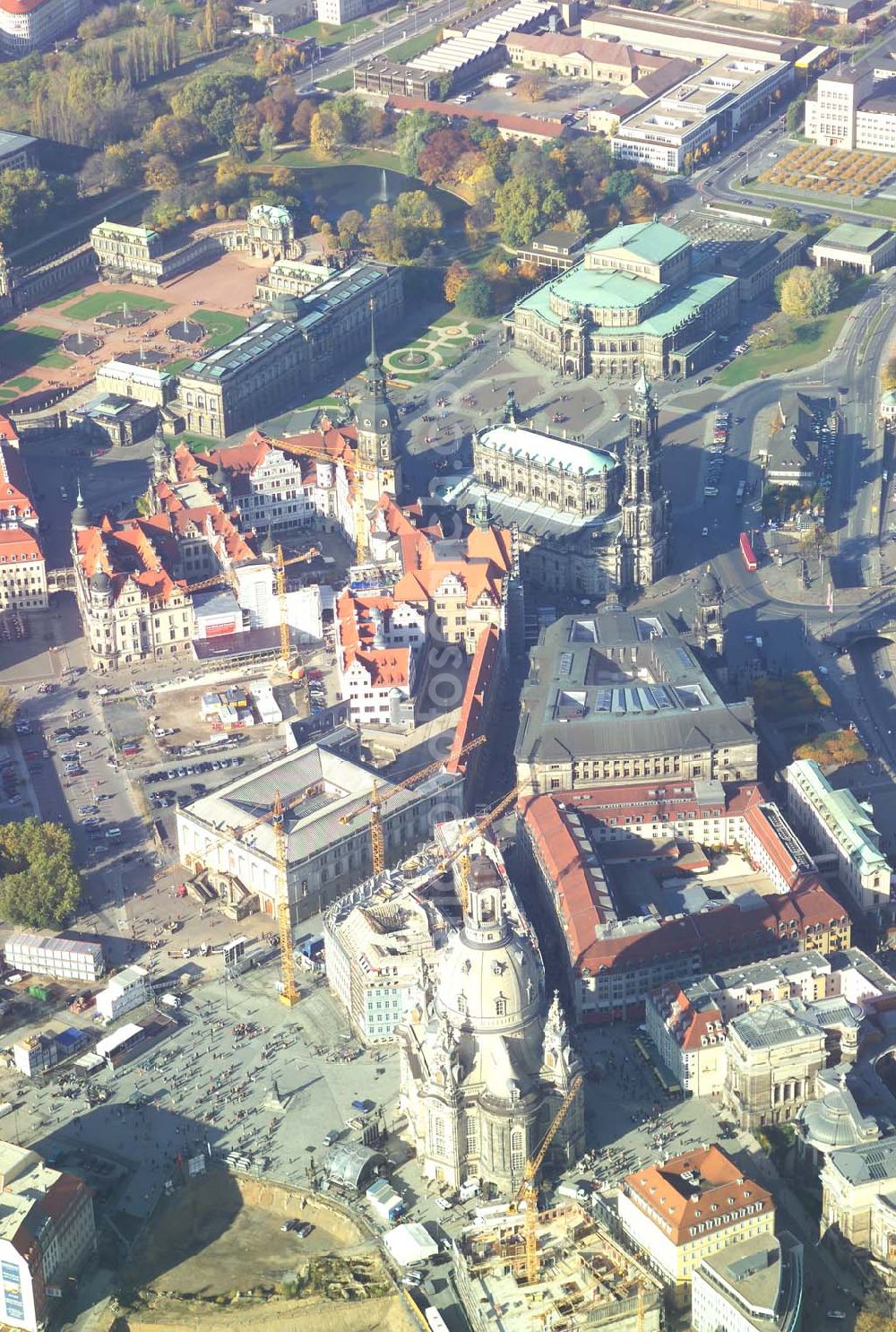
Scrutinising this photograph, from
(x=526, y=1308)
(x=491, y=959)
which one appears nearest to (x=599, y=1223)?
(x=526, y=1308)

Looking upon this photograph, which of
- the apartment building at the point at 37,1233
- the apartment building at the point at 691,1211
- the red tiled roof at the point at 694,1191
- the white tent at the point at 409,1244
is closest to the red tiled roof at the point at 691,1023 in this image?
the red tiled roof at the point at 694,1191

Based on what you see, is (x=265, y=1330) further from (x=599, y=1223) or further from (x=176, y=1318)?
(x=599, y=1223)

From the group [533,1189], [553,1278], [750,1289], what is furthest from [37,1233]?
[750,1289]

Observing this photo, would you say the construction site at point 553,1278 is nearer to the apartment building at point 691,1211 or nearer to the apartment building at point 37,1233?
the apartment building at point 691,1211

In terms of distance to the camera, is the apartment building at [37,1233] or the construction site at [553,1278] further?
the apartment building at [37,1233]

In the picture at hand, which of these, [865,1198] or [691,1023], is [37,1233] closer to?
[691,1023]

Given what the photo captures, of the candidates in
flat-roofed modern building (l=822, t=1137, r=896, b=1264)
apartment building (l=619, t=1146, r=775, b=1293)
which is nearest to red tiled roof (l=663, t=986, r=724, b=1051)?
apartment building (l=619, t=1146, r=775, b=1293)

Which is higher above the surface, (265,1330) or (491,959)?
(491,959)
